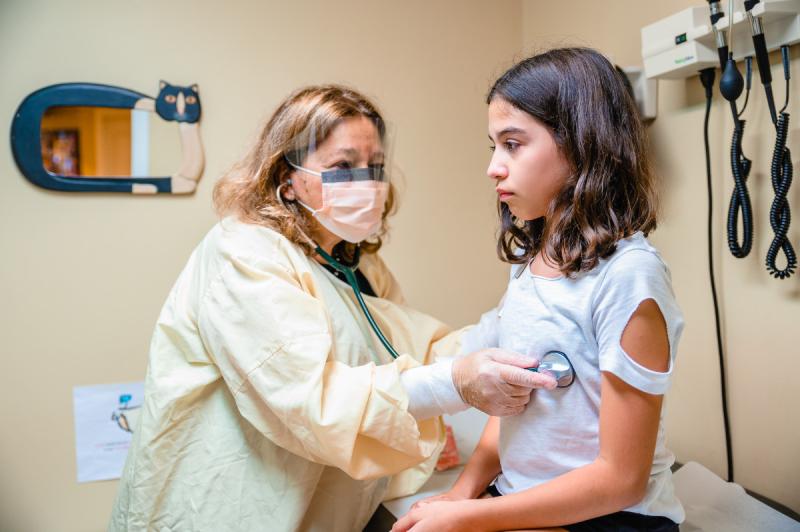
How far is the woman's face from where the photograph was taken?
1.34 meters

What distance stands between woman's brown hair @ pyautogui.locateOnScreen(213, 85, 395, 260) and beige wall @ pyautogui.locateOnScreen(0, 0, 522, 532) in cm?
44

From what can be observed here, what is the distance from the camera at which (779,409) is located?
134 centimetres

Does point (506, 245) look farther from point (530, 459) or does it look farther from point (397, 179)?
point (397, 179)

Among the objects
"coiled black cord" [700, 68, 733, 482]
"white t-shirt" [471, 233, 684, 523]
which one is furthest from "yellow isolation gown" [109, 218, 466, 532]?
"coiled black cord" [700, 68, 733, 482]

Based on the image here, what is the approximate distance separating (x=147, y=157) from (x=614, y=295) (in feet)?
4.40

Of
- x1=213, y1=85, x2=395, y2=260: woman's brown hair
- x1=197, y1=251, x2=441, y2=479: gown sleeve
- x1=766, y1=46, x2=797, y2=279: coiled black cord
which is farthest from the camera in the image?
x1=213, y1=85, x2=395, y2=260: woman's brown hair

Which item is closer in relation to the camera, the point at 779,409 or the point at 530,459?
the point at 530,459

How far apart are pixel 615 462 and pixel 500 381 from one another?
202mm

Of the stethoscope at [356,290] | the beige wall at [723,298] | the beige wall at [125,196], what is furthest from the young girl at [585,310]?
the beige wall at [125,196]

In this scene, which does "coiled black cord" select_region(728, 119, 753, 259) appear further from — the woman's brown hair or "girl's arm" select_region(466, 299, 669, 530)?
the woman's brown hair

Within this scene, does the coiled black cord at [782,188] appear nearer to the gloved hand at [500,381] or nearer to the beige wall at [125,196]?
the gloved hand at [500,381]

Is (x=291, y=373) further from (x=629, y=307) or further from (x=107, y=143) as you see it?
(x=107, y=143)

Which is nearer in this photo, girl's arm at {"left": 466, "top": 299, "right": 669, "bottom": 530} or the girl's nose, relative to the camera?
girl's arm at {"left": 466, "top": 299, "right": 669, "bottom": 530}

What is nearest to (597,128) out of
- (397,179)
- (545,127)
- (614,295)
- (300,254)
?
(545,127)
